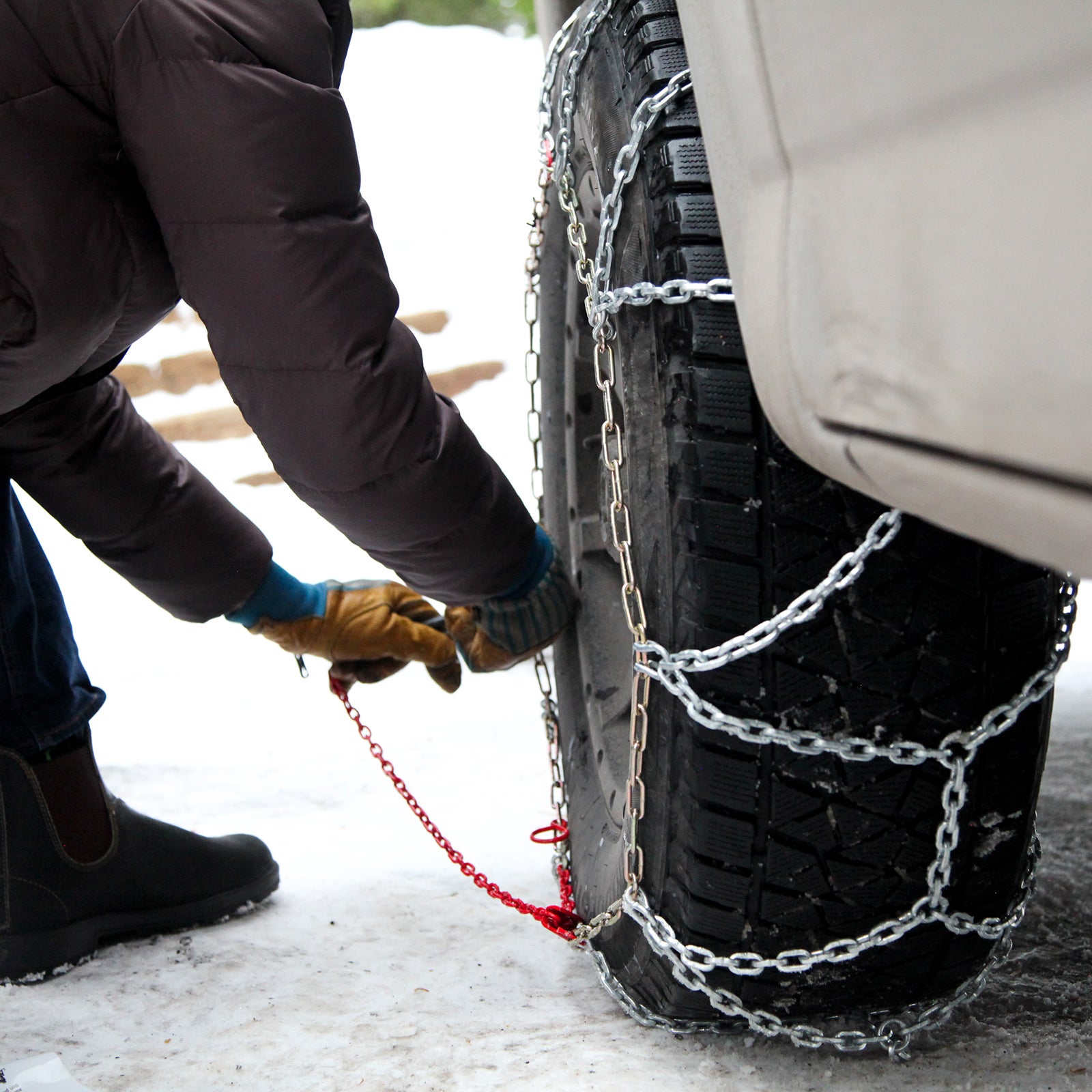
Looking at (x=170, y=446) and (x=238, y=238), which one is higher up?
(x=238, y=238)

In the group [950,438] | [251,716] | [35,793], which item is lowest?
[251,716]

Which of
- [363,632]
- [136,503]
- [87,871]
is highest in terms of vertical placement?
[136,503]

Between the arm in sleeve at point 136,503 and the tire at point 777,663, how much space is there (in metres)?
0.85

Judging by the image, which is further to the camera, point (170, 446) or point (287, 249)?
point (170, 446)

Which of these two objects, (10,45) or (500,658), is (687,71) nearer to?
(10,45)

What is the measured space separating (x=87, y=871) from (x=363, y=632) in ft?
1.66

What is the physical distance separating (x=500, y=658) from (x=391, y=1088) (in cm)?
68

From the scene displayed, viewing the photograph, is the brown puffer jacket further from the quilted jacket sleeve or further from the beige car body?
the beige car body

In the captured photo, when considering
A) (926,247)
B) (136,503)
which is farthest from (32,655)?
(926,247)

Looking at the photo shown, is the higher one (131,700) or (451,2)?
(451,2)

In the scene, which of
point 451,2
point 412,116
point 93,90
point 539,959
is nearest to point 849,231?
point 93,90

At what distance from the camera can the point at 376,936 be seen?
158 centimetres

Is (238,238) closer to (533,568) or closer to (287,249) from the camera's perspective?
(287,249)

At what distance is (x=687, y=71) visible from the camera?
110 centimetres
